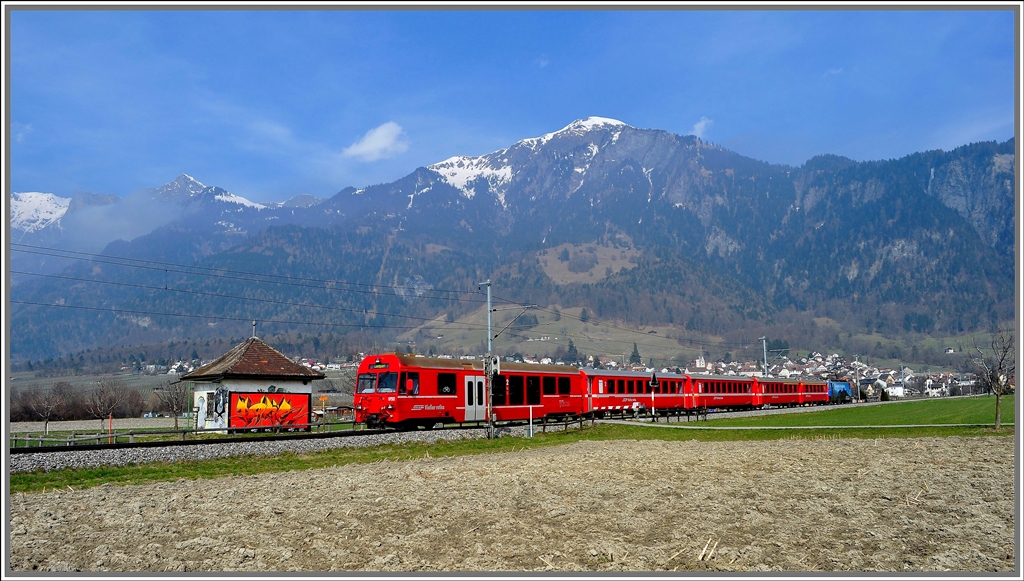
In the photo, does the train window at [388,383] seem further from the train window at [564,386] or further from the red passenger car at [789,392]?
the red passenger car at [789,392]

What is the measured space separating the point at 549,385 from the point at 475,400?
23.6 feet

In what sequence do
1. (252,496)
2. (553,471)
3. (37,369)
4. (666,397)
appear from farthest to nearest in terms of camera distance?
(37,369), (666,397), (553,471), (252,496)

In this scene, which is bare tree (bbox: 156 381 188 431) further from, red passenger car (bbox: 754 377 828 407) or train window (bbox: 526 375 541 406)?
red passenger car (bbox: 754 377 828 407)

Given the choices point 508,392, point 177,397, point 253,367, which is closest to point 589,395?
point 508,392

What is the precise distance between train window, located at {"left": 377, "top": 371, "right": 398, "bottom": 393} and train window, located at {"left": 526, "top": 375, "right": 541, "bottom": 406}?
10222 mm

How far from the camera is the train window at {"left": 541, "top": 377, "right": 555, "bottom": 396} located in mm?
42844

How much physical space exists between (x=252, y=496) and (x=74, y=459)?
11.6 m

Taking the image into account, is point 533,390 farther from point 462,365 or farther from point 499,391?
point 462,365

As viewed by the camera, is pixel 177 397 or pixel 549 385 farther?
pixel 177 397

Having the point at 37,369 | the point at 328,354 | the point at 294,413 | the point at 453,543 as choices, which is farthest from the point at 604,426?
the point at 37,369

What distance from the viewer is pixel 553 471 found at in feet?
58.0

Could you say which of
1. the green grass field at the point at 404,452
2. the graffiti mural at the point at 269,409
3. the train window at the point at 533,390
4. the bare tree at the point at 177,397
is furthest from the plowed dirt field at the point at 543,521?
the bare tree at the point at 177,397

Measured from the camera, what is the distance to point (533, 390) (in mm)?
41625

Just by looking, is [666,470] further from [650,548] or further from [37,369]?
[37,369]
